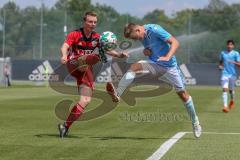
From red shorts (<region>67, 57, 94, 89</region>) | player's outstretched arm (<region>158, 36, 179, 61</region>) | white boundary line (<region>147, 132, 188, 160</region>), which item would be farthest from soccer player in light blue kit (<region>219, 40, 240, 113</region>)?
player's outstretched arm (<region>158, 36, 179, 61</region>)

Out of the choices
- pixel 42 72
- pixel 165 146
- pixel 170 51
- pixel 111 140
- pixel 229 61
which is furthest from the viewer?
pixel 42 72

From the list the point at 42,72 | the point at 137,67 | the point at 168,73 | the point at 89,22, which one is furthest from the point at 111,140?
the point at 42,72

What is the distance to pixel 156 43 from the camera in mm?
11469

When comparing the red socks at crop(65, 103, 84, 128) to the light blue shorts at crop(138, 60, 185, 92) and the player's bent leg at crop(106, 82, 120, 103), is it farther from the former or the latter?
the light blue shorts at crop(138, 60, 185, 92)

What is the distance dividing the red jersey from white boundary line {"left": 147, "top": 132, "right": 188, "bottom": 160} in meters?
2.22

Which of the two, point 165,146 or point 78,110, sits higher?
point 78,110

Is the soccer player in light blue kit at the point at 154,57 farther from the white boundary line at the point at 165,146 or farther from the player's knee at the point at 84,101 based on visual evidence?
the player's knee at the point at 84,101

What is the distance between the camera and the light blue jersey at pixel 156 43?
37.2 feet

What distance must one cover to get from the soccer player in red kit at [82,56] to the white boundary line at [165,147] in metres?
1.59

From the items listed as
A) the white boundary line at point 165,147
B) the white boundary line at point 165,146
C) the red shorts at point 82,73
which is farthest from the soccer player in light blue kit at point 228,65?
the red shorts at point 82,73

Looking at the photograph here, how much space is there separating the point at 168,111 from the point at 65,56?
31.2 feet

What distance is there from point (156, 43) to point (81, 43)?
1402 mm

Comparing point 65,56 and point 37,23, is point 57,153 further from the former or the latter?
point 37,23

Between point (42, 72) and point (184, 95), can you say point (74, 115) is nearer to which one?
point (184, 95)
